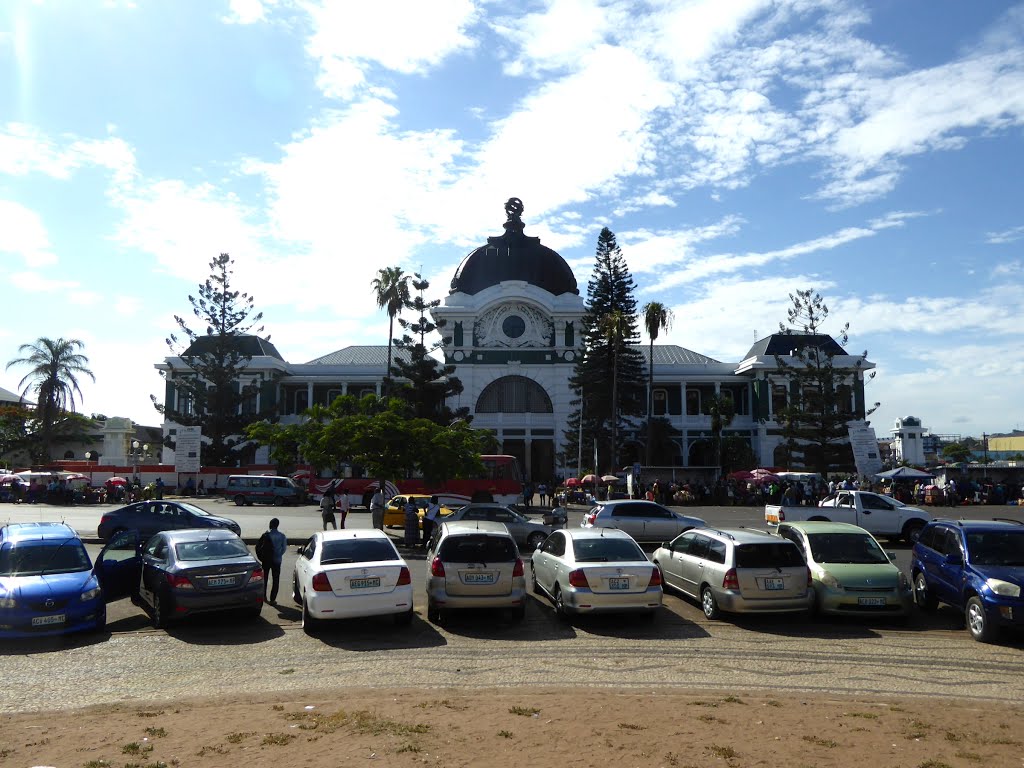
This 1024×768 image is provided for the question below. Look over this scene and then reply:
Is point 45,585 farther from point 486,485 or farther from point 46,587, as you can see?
point 486,485

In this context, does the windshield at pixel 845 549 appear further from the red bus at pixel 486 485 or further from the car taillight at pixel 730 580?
the red bus at pixel 486 485

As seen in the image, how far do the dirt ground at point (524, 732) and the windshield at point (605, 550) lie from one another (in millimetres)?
3796

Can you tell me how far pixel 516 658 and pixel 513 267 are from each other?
53318mm

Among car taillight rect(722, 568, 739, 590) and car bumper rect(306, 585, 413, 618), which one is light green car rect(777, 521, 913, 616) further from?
car bumper rect(306, 585, 413, 618)

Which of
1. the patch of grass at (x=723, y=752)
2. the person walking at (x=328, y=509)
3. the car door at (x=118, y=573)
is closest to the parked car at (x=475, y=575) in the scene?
the car door at (x=118, y=573)

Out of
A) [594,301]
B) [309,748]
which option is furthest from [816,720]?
[594,301]

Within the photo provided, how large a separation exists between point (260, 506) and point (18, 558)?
30112 mm

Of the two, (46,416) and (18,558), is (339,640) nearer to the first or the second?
(18,558)

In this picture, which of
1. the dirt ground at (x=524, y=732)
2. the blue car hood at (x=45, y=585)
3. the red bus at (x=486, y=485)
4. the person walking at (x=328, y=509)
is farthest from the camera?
the red bus at (x=486, y=485)

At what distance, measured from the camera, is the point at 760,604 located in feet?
37.2

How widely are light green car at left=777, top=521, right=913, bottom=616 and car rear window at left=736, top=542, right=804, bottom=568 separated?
645 mm

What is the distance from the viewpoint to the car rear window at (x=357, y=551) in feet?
37.0

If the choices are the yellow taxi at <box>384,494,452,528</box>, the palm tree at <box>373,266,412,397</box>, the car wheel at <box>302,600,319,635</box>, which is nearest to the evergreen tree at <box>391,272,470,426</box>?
the palm tree at <box>373,266,412,397</box>

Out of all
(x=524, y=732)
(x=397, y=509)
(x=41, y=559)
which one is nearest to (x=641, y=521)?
(x=397, y=509)
